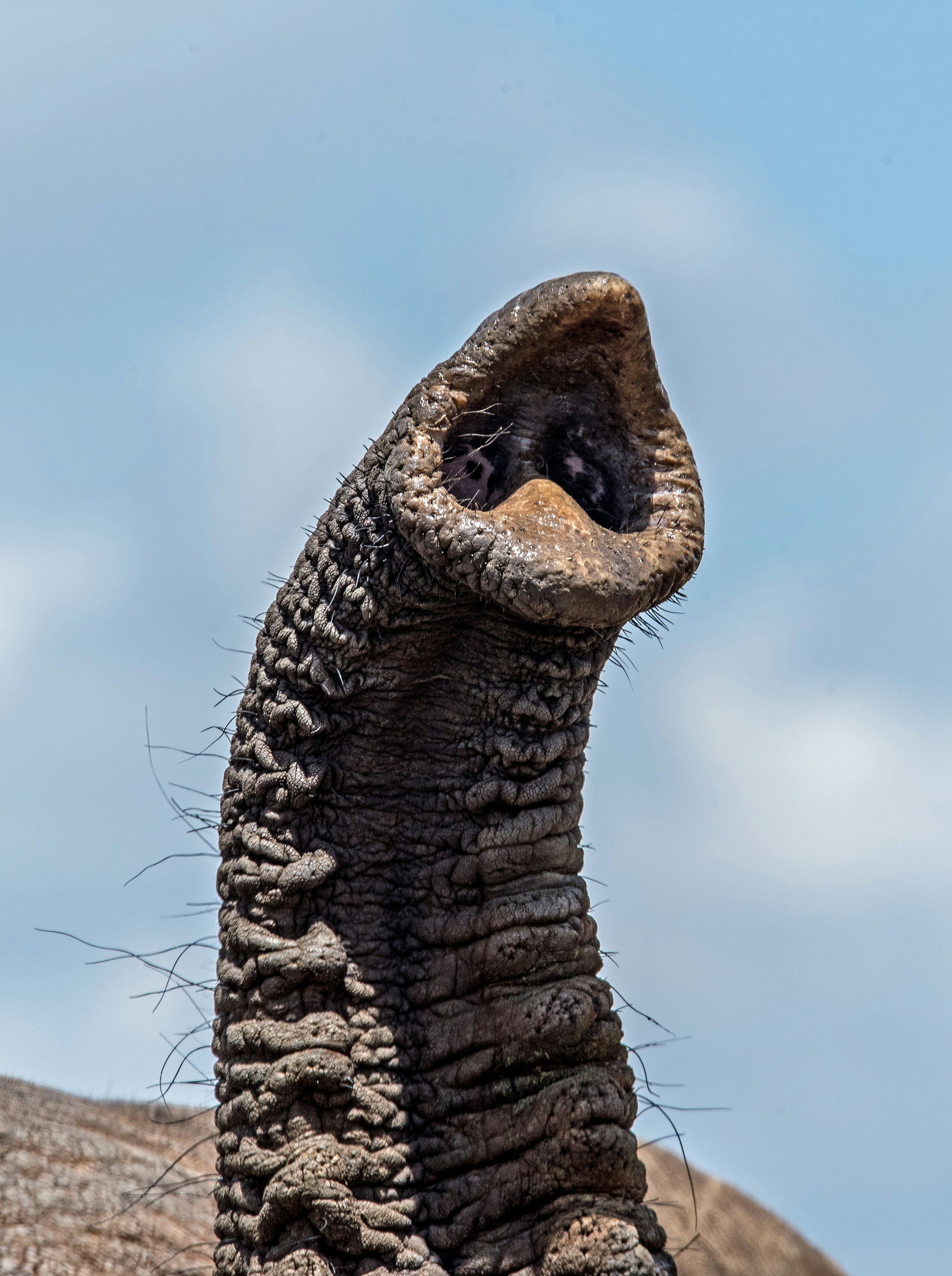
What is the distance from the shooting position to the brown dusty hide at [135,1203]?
6605mm

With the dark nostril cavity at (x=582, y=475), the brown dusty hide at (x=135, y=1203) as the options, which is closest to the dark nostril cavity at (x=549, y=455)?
the dark nostril cavity at (x=582, y=475)

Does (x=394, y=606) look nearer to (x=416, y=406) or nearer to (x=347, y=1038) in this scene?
(x=416, y=406)

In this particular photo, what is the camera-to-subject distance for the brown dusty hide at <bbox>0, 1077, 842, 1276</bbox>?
21.7 feet

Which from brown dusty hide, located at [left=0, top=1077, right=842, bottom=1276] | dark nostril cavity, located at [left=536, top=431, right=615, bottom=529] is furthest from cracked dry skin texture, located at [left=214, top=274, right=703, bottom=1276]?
brown dusty hide, located at [left=0, top=1077, right=842, bottom=1276]

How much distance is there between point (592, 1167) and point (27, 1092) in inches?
218

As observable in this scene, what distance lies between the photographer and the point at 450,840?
4281 millimetres

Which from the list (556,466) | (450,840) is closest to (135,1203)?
(450,840)

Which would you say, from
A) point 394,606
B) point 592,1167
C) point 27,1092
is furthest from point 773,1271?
point 394,606

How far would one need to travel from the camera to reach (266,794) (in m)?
4.30

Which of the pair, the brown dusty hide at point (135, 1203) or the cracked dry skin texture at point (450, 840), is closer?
the cracked dry skin texture at point (450, 840)

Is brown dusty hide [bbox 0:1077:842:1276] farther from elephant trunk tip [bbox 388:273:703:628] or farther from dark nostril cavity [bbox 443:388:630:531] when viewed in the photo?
dark nostril cavity [bbox 443:388:630:531]

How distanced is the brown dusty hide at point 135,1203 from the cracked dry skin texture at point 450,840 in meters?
0.58

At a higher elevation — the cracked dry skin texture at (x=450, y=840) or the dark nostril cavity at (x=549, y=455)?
the dark nostril cavity at (x=549, y=455)

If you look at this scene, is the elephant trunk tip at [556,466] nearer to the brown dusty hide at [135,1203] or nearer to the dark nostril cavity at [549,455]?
the dark nostril cavity at [549,455]
